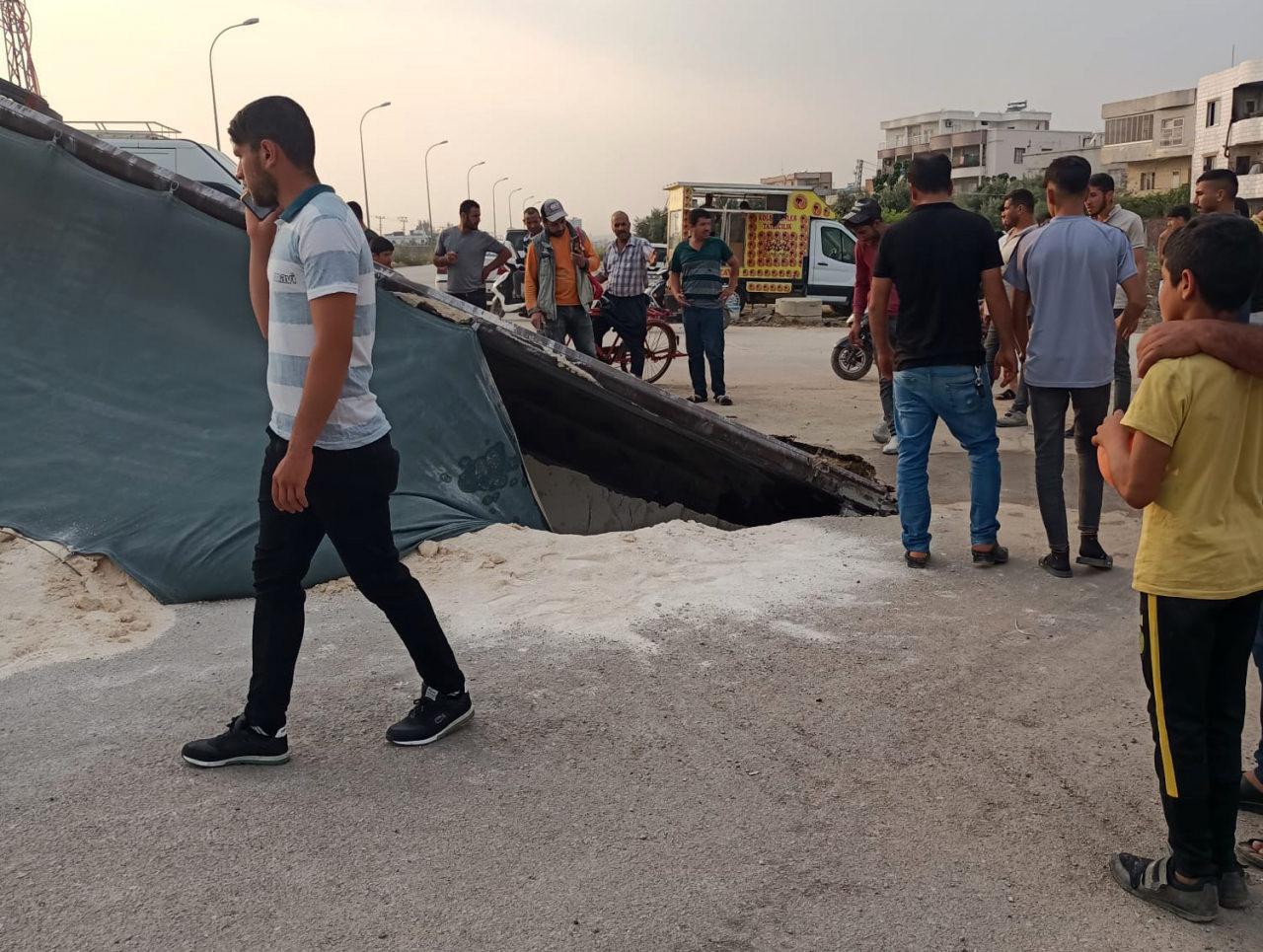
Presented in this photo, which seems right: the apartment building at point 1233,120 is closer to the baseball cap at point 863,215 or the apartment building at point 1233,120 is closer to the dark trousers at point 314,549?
the baseball cap at point 863,215

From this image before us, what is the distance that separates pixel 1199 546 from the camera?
2.49 m

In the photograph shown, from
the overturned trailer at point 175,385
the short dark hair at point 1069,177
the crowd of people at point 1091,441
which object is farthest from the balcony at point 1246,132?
the crowd of people at point 1091,441

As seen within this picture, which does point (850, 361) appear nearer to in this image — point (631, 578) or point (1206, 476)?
point (631, 578)

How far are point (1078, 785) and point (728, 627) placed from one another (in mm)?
1557

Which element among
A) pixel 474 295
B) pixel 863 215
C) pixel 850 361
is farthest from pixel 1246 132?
pixel 863 215

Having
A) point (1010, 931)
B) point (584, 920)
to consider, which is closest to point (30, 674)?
point (584, 920)

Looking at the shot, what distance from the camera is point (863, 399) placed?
1136cm

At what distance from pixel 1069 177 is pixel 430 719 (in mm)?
3745

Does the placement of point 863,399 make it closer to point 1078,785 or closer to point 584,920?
point 1078,785

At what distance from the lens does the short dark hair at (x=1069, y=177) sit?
16.7 feet

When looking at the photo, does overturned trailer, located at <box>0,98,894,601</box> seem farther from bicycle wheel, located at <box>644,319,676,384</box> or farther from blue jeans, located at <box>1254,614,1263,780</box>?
bicycle wheel, located at <box>644,319,676,384</box>

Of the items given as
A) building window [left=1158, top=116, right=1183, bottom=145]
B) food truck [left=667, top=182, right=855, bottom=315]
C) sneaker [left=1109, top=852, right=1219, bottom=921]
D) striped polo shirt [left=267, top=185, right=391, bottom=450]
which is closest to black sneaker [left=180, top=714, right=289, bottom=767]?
striped polo shirt [left=267, top=185, right=391, bottom=450]

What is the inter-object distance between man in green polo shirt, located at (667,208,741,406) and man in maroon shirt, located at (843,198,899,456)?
1.57 m

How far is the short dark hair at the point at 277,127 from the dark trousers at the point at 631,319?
26.0 feet
